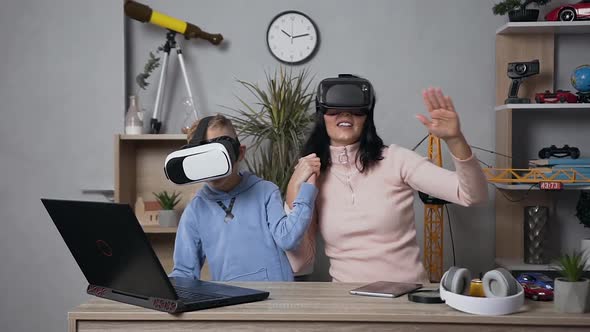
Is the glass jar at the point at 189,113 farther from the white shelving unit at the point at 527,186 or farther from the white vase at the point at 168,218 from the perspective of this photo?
the white shelving unit at the point at 527,186

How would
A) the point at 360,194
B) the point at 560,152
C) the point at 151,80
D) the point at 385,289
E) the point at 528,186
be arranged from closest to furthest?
the point at 385,289 → the point at 360,194 → the point at 528,186 → the point at 560,152 → the point at 151,80

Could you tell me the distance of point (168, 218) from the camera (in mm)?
3541

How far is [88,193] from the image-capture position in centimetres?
375

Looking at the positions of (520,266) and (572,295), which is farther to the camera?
(520,266)

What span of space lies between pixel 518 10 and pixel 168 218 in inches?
77.7

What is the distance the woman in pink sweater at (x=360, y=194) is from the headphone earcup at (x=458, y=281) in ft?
1.78

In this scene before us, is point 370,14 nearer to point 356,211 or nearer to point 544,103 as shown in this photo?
point 544,103

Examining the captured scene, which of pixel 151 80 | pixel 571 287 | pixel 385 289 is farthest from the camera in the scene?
pixel 151 80

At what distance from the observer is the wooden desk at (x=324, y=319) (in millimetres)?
1592

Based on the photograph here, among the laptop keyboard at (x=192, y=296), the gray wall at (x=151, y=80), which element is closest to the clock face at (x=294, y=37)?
the gray wall at (x=151, y=80)

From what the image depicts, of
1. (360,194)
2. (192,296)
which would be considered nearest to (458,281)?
(192,296)

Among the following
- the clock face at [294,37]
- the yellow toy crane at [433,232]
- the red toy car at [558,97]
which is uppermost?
the clock face at [294,37]

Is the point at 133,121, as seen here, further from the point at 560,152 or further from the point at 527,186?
the point at 560,152

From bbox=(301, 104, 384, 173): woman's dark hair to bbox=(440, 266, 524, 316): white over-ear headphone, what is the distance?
0.72 metres
